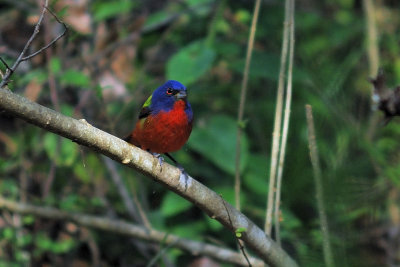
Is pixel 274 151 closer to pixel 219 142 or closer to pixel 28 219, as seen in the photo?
pixel 219 142

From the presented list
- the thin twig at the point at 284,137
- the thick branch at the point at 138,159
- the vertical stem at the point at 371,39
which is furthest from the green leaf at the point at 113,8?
the thick branch at the point at 138,159

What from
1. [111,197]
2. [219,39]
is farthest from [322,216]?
[111,197]

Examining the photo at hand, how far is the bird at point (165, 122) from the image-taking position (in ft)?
11.9

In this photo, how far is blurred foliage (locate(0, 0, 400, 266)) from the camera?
4.47 m

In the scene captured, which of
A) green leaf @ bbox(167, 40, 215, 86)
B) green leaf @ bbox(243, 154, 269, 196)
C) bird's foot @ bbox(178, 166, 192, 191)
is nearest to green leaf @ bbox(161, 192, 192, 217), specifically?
green leaf @ bbox(243, 154, 269, 196)

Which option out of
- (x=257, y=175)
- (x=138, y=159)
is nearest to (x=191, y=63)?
(x=257, y=175)

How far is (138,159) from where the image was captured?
2568 mm

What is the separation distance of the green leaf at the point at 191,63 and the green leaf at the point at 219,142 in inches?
19.1

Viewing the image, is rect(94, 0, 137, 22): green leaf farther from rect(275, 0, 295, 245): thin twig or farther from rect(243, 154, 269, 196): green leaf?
rect(275, 0, 295, 245): thin twig

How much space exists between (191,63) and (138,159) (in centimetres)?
202

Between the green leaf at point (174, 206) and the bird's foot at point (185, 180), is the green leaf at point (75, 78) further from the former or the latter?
the bird's foot at point (185, 180)

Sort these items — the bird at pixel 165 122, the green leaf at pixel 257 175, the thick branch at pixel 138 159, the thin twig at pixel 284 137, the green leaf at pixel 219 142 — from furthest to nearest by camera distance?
the green leaf at pixel 257 175 → the green leaf at pixel 219 142 → the bird at pixel 165 122 → the thin twig at pixel 284 137 → the thick branch at pixel 138 159

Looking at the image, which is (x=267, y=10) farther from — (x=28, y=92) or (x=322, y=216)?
(x=322, y=216)

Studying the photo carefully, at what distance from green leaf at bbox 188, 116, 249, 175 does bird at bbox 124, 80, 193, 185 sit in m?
0.70
